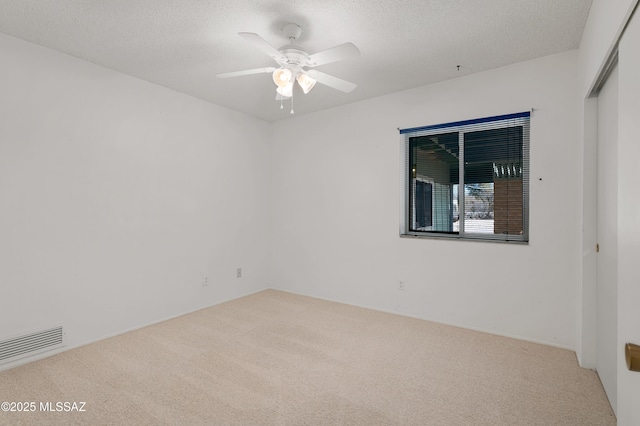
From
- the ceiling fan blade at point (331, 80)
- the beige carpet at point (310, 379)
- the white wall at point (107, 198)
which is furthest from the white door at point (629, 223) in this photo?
the white wall at point (107, 198)

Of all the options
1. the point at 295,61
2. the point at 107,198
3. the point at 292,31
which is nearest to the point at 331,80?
the point at 295,61

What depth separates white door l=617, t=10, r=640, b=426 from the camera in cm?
103

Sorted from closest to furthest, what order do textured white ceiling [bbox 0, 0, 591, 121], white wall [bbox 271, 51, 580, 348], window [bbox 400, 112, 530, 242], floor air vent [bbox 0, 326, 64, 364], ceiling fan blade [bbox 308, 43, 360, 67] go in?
ceiling fan blade [bbox 308, 43, 360, 67]
textured white ceiling [bbox 0, 0, 591, 121]
floor air vent [bbox 0, 326, 64, 364]
white wall [bbox 271, 51, 580, 348]
window [bbox 400, 112, 530, 242]

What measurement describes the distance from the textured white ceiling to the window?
0.63 m

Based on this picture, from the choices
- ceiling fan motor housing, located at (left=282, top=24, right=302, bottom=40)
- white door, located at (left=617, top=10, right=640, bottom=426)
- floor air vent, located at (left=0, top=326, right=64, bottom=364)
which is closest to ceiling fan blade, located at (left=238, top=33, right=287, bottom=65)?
ceiling fan motor housing, located at (left=282, top=24, right=302, bottom=40)

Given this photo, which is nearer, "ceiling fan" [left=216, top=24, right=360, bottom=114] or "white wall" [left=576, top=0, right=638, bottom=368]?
"ceiling fan" [left=216, top=24, right=360, bottom=114]

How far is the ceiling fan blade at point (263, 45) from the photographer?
6.43ft

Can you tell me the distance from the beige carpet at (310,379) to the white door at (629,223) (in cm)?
105

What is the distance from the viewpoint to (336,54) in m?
2.18

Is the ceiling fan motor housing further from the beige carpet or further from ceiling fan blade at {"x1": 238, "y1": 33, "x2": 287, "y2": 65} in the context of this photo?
the beige carpet

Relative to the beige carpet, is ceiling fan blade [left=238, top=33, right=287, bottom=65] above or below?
above

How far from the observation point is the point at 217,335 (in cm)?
316

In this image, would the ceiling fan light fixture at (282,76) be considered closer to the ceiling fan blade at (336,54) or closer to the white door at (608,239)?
the ceiling fan blade at (336,54)

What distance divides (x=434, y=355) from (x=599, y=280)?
1.35 meters
